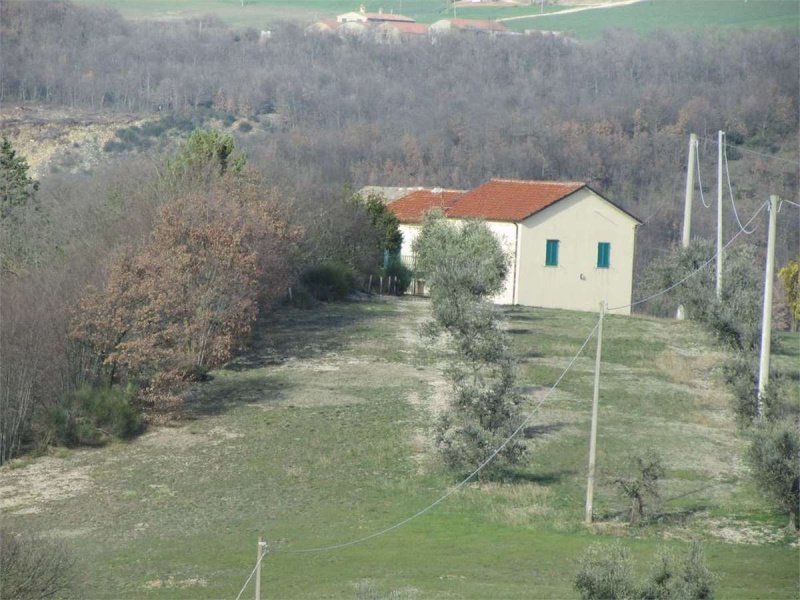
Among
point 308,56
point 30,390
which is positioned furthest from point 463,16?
point 30,390

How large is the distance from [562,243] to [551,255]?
0.57 meters

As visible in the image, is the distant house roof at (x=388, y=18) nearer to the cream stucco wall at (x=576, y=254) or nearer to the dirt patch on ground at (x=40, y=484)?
the cream stucco wall at (x=576, y=254)

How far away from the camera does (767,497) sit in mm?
18281

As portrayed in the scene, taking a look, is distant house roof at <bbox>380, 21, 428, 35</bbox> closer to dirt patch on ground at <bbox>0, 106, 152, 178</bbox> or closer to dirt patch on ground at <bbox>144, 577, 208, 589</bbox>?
dirt patch on ground at <bbox>0, 106, 152, 178</bbox>

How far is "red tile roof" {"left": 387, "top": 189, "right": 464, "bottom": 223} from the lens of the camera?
1923 inches

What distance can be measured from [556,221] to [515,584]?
1176 inches

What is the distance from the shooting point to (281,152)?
7488cm

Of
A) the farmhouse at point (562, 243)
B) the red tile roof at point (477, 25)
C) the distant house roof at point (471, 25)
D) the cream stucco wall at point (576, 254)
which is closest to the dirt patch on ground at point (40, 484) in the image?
the farmhouse at point (562, 243)

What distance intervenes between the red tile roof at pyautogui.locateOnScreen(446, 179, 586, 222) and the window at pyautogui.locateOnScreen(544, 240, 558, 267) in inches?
53.0

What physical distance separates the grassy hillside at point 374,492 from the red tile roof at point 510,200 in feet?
46.5

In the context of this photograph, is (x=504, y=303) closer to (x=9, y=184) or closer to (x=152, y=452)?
(x=9, y=184)

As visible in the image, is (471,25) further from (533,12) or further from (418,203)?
(418,203)

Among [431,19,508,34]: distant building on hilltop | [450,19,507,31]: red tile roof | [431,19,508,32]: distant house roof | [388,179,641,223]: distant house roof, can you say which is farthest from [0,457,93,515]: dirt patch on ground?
[450,19,507,31]: red tile roof

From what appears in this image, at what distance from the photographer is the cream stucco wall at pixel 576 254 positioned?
4334cm
